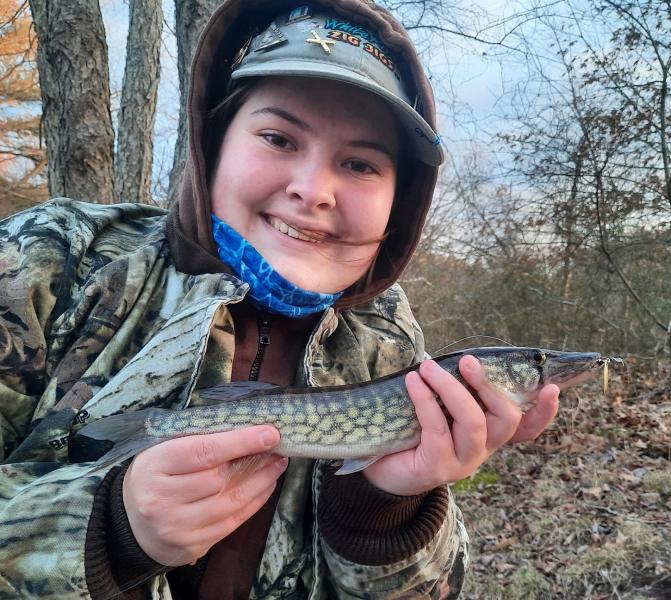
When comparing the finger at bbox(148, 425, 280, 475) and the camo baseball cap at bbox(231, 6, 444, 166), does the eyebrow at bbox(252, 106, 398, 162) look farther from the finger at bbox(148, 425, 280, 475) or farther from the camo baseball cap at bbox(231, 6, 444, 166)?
the finger at bbox(148, 425, 280, 475)

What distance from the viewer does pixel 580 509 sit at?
4863 millimetres

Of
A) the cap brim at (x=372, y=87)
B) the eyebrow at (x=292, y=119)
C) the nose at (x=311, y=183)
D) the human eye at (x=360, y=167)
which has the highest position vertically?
the cap brim at (x=372, y=87)

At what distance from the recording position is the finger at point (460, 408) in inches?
62.7

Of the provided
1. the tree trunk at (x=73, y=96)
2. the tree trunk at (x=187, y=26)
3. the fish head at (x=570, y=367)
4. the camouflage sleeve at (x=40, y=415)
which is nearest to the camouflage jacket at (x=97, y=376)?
the camouflage sleeve at (x=40, y=415)

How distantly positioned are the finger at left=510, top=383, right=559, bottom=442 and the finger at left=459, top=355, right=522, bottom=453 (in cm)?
6

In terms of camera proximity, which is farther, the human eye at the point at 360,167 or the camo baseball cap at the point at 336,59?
the human eye at the point at 360,167

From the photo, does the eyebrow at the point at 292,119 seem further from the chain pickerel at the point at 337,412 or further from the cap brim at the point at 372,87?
the chain pickerel at the point at 337,412

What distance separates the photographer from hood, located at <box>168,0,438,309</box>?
1.96 m

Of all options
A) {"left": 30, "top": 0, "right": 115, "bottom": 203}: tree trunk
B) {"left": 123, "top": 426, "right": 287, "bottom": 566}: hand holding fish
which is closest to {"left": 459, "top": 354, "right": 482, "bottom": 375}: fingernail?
{"left": 123, "top": 426, "right": 287, "bottom": 566}: hand holding fish

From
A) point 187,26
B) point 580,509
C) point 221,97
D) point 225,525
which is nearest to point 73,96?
point 187,26

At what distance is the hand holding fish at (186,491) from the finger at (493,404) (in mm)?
638

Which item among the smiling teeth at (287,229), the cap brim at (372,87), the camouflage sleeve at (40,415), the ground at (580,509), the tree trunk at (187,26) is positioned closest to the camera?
the camouflage sleeve at (40,415)

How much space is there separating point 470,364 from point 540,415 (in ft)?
1.04

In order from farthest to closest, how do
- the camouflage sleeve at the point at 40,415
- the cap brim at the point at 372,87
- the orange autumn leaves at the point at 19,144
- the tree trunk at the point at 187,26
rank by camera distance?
the orange autumn leaves at the point at 19,144 → the tree trunk at the point at 187,26 → the cap brim at the point at 372,87 → the camouflage sleeve at the point at 40,415
